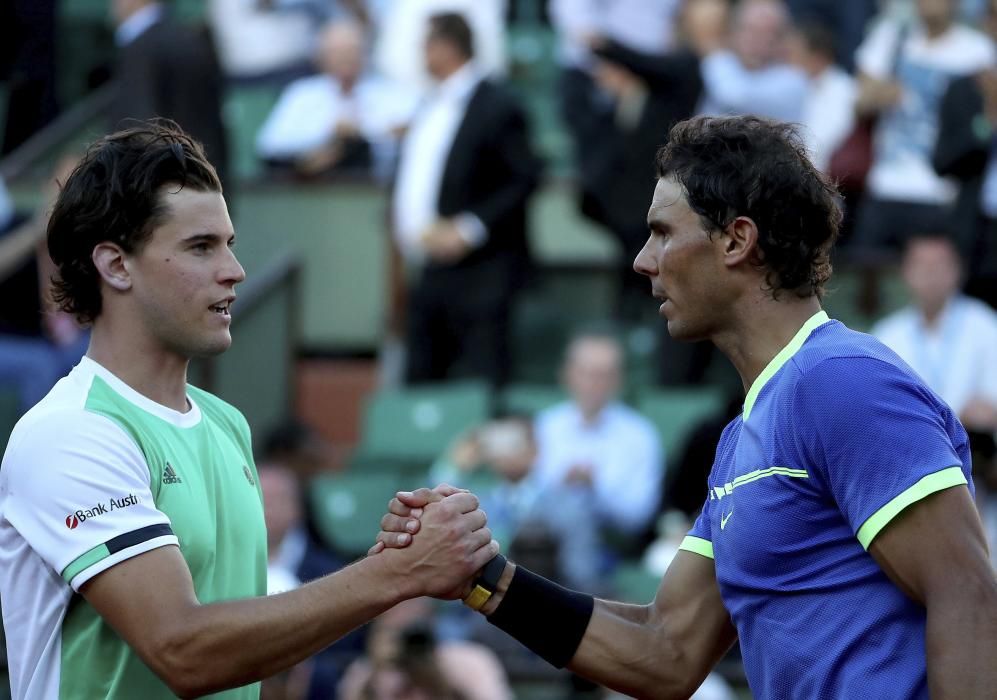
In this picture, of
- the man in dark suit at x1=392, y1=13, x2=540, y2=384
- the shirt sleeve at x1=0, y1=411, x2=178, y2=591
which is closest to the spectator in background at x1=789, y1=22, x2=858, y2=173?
the man in dark suit at x1=392, y1=13, x2=540, y2=384

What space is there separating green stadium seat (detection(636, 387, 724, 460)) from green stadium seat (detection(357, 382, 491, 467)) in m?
0.90

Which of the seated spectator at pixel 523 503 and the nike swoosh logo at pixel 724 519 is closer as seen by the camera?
the nike swoosh logo at pixel 724 519

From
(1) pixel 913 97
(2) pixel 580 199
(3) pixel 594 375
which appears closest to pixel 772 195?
(3) pixel 594 375

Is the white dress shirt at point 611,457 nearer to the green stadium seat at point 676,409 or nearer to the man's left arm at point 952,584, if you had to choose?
the green stadium seat at point 676,409

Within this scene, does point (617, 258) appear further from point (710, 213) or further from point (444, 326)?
point (710, 213)

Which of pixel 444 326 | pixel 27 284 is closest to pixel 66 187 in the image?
pixel 27 284

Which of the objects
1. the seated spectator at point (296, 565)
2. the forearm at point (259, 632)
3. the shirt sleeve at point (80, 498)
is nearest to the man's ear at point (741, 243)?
→ the forearm at point (259, 632)

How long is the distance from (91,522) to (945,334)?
573cm

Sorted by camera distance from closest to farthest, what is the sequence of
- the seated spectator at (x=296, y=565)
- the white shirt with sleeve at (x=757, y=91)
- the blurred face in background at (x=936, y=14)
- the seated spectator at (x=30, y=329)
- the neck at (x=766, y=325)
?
the neck at (x=766, y=325) < the seated spectator at (x=296, y=565) < the seated spectator at (x=30, y=329) < the blurred face in background at (x=936, y=14) < the white shirt with sleeve at (x=757, y=91)

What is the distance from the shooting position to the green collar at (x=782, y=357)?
347 centimetres

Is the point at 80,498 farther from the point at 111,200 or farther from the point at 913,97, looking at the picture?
the point at 913,97

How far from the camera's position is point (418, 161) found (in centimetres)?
934

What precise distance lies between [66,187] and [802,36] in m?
7.20

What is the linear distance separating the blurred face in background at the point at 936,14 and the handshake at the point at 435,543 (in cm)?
620
